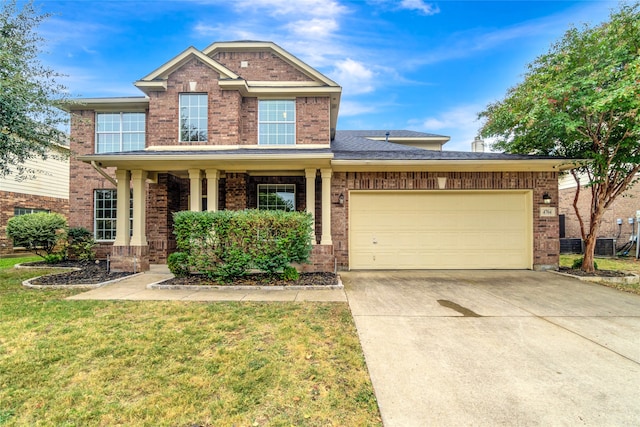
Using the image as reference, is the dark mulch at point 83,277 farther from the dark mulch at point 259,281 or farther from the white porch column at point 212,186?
the white porch column at point 212,186

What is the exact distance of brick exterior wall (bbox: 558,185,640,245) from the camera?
1350 cm

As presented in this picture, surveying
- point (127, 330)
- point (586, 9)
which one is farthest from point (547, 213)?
point (127, 330)

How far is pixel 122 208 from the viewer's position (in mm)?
8438

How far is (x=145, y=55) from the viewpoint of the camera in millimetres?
13297

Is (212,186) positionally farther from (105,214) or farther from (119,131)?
(105,214)

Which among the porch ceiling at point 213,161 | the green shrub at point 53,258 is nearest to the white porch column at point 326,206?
the porch ceiling at point 213,161

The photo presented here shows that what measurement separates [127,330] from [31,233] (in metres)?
9.26

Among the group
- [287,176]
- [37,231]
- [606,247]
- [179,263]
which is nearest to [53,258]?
[37,231]

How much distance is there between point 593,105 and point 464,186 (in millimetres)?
3311

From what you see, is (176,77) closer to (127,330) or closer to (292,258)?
(292,258)

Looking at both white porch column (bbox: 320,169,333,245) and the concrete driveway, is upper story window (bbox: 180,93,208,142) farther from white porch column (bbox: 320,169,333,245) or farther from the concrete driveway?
the concrete driveway

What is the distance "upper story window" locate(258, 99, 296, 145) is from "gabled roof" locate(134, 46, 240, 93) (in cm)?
142

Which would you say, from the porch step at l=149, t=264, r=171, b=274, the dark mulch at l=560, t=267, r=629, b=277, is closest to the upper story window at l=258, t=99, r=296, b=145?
the porch step at l=149, t=264, r=171, b=274

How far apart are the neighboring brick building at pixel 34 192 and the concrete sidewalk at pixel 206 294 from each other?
824cm
